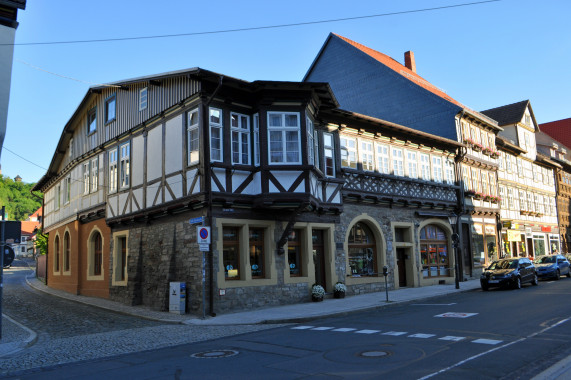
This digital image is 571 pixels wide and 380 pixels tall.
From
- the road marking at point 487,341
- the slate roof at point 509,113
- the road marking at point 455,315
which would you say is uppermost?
the slate roof at point 509,113

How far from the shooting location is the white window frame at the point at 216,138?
Answer: 53.1 ft

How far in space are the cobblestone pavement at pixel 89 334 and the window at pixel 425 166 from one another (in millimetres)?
15300

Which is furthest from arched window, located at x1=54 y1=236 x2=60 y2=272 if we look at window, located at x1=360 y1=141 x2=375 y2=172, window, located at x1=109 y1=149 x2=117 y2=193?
window, located at x1=360 y1=141 x2=375 y2=172

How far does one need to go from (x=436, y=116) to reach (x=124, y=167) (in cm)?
1824

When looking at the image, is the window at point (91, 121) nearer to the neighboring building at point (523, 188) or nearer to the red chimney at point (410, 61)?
the red chimney at point (410, 61)

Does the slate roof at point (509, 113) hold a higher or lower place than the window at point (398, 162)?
higher

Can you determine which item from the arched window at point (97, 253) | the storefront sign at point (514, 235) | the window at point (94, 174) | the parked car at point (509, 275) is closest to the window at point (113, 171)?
the window at point (94, 174)

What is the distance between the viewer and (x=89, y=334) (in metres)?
12.9

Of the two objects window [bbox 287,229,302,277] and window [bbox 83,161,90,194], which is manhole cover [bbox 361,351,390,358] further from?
window [bbox 83,161,90,194]

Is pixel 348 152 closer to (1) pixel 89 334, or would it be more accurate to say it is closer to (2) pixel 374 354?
(1) pixel 89 334

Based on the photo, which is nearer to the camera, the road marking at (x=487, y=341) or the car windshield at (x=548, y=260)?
the road marking at (x=487, y=341)

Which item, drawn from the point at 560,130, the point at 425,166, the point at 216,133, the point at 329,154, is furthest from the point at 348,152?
the point at 560,130

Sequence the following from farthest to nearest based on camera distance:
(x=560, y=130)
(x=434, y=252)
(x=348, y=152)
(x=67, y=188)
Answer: (x=560, y=130), (x=67, y=188), (x=434, y=252), (x=348, y=152)

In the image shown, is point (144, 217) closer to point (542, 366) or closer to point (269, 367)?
point (269, 367)
